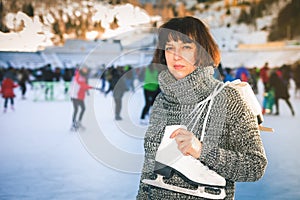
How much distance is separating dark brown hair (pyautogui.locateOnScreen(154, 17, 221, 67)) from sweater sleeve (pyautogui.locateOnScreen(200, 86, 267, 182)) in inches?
5.3

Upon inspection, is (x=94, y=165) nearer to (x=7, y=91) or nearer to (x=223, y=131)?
→ (x=223, y=131)

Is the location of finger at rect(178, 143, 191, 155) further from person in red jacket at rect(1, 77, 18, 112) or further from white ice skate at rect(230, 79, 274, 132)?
person in red jacket at rect(1, 77, 18, 112)

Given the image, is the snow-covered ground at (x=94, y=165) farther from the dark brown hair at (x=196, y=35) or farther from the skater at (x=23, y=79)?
the skater at (x=23, y=79)

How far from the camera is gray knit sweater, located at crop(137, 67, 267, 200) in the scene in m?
0.95

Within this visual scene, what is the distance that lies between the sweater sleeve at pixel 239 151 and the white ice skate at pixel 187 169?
0.02 m

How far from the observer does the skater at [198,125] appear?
3.12 ft

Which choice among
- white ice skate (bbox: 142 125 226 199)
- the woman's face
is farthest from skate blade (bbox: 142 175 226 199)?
the woman's face

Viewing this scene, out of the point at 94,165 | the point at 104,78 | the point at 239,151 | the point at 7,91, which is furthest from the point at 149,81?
the point at 239,151

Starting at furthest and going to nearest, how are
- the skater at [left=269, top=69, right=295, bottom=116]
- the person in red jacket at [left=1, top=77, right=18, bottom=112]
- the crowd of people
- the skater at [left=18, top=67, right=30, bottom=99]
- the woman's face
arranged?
the skater at [left=18, top=67, right=30, bottom=99] → the person in red jacket at [left=1, top=77, right=18, bottom=112] → the skater at [left=269, top=69, right=295, bottom=116] → the crowd of people → the woman's face

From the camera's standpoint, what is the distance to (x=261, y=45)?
41.0ft

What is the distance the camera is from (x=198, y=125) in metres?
0.99

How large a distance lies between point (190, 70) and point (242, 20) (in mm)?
11321

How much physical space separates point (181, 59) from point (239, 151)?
252 mm

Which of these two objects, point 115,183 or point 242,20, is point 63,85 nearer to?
point 242,20
